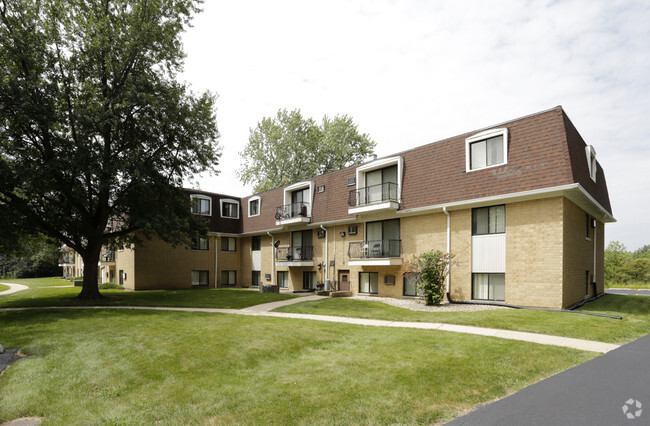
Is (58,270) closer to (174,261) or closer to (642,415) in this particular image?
(174,261)

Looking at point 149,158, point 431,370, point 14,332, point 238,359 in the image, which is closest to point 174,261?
point 149,158

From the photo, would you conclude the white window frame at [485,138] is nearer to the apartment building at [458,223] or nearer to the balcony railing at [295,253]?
the apartment building at [458,223]

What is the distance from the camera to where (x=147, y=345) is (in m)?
8.19

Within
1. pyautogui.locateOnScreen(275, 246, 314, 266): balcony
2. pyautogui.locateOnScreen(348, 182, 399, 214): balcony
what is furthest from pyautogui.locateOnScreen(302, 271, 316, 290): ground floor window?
pyautogui.locateOnScreen(348, 182, 399, 214): balcony

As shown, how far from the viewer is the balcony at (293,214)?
23811 millimetres

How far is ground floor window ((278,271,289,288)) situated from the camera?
86.9 ft

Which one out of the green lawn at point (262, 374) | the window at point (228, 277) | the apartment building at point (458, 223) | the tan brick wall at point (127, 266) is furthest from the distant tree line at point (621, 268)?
the tan brick wall at point (127, 266)

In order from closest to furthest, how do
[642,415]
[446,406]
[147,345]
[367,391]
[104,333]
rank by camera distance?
[642,415], [446,406], [367,391], [147,345], [104,333]

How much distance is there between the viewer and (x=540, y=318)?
11.0m

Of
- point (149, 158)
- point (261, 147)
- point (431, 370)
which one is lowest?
point (431, 370)

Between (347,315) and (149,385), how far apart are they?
800 cm

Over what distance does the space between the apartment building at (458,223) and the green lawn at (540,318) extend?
1795 millimetres

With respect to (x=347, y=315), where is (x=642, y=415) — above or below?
above

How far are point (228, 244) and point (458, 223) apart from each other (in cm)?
1991
